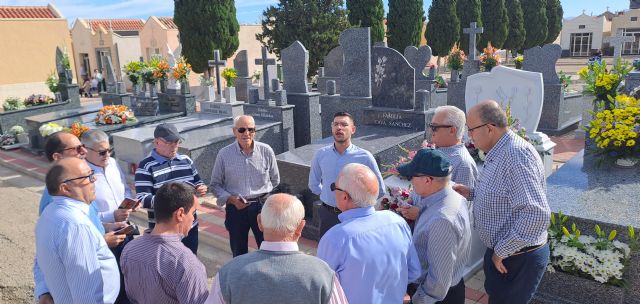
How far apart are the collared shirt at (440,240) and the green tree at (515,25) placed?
3328 cm

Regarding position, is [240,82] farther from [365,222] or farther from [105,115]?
[365,222]

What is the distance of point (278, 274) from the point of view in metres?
1.76

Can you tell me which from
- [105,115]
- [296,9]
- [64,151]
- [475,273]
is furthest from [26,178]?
[296,9]

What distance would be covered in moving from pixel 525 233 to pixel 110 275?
2327 millimetres

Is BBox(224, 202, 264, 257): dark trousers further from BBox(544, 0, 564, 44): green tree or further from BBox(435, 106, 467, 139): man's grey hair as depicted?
BBox(544, 0, 564, 44): green tree

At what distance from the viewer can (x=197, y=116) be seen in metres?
10.9

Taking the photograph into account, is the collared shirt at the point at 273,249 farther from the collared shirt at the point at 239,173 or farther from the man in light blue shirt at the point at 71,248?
the collared shirt at the point at 239,173

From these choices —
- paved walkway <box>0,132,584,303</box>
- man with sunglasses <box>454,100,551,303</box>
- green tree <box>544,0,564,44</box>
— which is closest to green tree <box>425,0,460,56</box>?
green tree <box>544,0,564,44</box>

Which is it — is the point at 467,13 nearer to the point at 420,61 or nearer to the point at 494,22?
the point at 494,22

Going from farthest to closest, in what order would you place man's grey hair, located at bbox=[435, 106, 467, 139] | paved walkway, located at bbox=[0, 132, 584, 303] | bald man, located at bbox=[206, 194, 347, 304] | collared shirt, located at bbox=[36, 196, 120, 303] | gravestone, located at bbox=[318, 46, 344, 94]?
gravestone, located at bbox=[318, 46, 344, 94]
paved walkway, located at bbox=[0, 132, 584, 303]
man's grey hair, located at bbox=[435, 106, 467, 139]
collared shirt, located at bbox=[36, 196, 120, 303]
bald man, located at bbox=[206, 194, 347, 304]

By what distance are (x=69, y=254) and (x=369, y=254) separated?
4.83ft

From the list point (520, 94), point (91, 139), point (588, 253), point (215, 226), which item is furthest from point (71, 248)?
point (520, 94)

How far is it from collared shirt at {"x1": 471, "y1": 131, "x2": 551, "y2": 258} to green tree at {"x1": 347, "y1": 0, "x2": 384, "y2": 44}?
20309 mm

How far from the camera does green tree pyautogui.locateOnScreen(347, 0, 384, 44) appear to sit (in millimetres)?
22297
